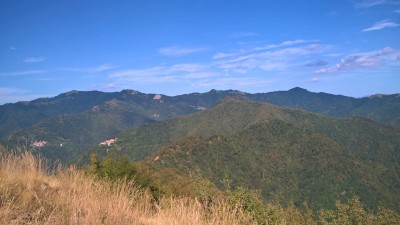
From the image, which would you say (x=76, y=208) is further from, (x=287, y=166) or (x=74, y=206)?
(x=287, y=166)

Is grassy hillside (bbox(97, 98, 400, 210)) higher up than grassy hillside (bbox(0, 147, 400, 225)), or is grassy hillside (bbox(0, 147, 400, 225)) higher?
grassy hillside (bbox(0, 147, 400, 225))

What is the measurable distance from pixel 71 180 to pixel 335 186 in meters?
128

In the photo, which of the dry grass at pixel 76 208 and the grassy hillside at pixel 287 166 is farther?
the grassy hillside at pixel 287 166

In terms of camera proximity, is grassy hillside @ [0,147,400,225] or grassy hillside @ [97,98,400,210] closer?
grassy hillside @ [0,147,400,225]

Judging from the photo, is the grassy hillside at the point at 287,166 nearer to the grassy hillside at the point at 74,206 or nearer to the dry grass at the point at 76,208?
the grassy hillside at the point at 74,206

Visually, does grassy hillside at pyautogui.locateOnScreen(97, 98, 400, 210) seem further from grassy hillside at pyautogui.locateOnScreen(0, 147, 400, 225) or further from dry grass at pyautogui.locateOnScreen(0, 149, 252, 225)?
dry grass at pyautogui.locateOnScreen(0, 149, 252, 225)

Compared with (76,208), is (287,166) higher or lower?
lower

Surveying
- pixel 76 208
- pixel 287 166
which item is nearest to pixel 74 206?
pixel 76 208

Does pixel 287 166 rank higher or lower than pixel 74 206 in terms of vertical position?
lower

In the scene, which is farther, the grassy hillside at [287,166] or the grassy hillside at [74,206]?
the grassy hillside at [287,166]

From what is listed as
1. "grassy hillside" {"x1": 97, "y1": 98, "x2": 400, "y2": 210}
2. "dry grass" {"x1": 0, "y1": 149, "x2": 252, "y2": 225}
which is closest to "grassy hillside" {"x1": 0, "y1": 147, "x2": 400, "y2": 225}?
"dry grass" {"x1": 0, "y1": 149, "x2": 252, "y2": 225}

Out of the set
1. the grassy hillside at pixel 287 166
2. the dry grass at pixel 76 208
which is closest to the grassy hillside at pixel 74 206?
the dry grass at pixel 76 208

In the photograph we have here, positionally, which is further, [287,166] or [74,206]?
[287,166]

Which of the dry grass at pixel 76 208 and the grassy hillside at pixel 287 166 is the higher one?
the dry grass at pixel 76 208
